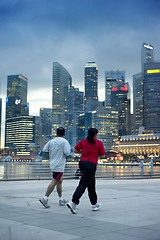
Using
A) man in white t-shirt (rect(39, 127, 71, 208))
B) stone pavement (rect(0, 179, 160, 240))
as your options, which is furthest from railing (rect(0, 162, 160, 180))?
stone pavement (rect(0, 179, 160, 240))

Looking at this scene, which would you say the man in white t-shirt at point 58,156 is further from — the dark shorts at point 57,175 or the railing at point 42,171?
the railing at point 42,171

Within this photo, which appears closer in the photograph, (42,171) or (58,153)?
(58,153)

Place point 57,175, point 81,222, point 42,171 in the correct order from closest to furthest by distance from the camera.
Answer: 1. point 81,222
2. point 57,175
3. point 42,171

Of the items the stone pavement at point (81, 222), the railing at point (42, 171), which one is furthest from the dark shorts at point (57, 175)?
the railing at point (42, 171)

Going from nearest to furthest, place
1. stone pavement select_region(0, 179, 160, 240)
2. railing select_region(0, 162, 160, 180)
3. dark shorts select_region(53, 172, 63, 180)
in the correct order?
stone pavement select_region(0, 179, 160, 240) → dark shorts select_region(53, 172, 63, 180) → railing select_region(0, 162, 160, 180)

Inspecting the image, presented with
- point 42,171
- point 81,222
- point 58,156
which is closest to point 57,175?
point 58,156

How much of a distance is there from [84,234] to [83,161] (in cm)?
237

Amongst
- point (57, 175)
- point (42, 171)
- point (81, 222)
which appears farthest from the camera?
point (42, 171)

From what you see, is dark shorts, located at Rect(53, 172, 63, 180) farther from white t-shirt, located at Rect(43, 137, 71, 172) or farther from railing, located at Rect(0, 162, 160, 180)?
railing, located at Rect(0, 162, 160, 180)

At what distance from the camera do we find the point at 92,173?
251 inches

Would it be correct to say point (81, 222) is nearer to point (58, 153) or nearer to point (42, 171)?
point (58, 153)

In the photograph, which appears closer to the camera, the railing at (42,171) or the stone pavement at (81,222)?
the stone pavement at (81,222)

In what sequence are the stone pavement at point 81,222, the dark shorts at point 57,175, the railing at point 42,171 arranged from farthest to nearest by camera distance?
1. the railing at point 42,171
2. the dark shorts at point 57,175
3. the stone pavement at point 81,222

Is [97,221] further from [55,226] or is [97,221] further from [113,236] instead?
[113,236]
